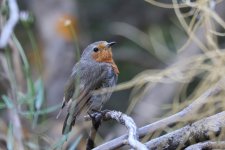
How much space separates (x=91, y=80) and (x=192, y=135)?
1.21 m

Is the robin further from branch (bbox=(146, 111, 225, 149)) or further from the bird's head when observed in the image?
branch (bbox=(146, 111, 225, 149))

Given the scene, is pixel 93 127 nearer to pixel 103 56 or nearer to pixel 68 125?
pixel 68 125

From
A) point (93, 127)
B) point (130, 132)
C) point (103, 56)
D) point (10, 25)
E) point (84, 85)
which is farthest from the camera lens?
point (103, 56)

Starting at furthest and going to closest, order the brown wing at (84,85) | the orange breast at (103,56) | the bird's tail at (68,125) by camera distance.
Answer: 1. the orange breast at (103,56)
2. the brown wing at (84,85)
3. the bird's tail at (68,125)

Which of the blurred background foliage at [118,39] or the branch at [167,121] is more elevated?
the branch at [167,121]

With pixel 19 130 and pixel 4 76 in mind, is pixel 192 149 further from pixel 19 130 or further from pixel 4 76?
pixel 4 76

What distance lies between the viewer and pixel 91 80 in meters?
3.63

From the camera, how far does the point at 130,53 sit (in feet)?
23.8

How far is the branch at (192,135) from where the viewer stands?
8.08ft

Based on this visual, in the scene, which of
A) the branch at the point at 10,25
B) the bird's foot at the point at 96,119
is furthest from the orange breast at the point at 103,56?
the bird's foot at the point at 96,119

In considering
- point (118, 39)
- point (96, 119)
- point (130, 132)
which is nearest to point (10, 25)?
point (96, 119)

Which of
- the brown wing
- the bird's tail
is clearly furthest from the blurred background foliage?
the bird's tail

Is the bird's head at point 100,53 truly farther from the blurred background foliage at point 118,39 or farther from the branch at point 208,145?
the branch at point 208,145

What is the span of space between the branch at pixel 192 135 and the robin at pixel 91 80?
1.93 feet
